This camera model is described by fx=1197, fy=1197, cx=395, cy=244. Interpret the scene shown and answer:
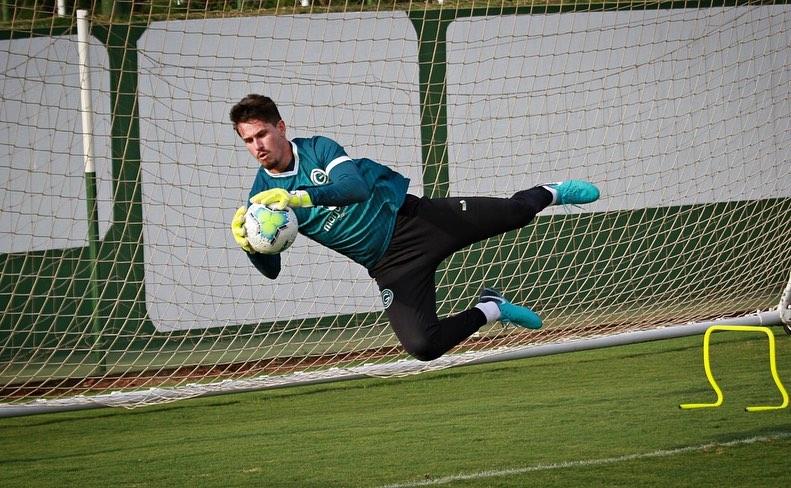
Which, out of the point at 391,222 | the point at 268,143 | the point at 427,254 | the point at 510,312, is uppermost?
the point at 268,143

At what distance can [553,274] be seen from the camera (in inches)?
419

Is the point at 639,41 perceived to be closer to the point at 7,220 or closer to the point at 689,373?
the point at 689,373

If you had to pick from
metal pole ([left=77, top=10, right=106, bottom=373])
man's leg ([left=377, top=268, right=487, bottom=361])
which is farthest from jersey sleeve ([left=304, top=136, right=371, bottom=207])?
metal pole ([left=77, top=10, right=106, bottom=373])

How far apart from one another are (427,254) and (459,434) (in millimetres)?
1789

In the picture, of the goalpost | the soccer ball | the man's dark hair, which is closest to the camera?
the soccer ball

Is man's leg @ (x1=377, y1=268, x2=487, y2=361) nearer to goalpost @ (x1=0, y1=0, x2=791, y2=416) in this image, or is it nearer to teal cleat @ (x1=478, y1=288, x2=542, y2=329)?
teal cleat @ (x1=478, y1=288, x2=542, y2=329)

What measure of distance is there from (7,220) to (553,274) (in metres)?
4.65

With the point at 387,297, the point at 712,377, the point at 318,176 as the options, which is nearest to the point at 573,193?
the point at 387,297

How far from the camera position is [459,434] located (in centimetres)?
752

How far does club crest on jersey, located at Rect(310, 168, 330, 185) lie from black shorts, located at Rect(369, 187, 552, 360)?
54cm

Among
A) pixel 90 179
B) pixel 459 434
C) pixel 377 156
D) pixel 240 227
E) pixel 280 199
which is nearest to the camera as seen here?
pixel 280 199

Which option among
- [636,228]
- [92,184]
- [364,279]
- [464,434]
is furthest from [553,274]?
[92,184]

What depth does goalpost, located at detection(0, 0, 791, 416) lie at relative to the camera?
9.03m

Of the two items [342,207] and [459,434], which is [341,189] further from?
[459,434]
